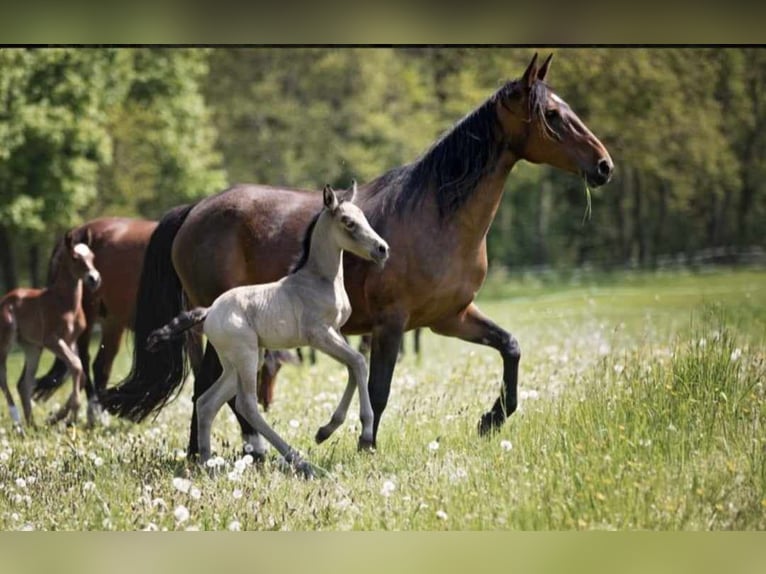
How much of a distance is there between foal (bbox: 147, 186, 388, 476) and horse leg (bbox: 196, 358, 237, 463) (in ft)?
0.16

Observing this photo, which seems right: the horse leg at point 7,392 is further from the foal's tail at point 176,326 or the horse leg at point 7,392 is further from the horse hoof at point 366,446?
the horse hoof at point 366,446

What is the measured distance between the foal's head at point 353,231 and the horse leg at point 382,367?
45cm

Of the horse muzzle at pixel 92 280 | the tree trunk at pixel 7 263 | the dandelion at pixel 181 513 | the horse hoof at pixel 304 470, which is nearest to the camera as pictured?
the dandelion at pixel 181 513

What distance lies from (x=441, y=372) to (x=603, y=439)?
78.8 inches

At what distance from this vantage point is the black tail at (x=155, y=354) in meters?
5.19

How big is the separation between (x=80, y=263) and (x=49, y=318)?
37 centimetres

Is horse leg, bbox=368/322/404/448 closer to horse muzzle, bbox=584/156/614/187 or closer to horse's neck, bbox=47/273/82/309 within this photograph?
horse muzzle, bbox=584/156/614/187

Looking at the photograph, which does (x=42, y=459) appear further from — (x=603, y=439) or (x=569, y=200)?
(x=569, y=200)

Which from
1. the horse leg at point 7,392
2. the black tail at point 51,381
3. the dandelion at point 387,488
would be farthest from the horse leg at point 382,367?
the black tail at point 51,381

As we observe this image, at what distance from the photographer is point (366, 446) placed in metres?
4.60

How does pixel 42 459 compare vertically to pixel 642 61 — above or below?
below

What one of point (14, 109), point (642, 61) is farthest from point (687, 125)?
point (14, 109)

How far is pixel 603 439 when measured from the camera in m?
4.69

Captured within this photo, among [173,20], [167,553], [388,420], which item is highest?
[173,20]
